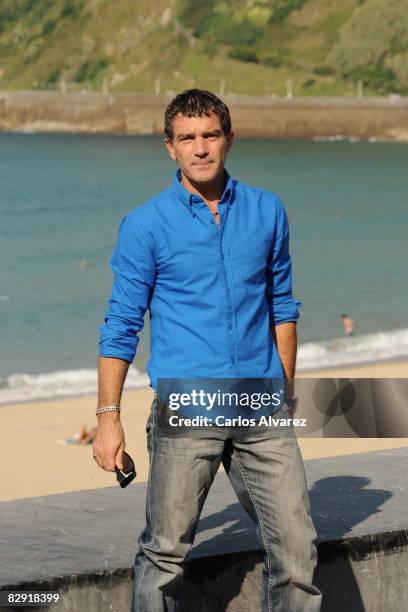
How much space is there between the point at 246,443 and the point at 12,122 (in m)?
114

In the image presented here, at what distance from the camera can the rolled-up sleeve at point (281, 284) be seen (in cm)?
371

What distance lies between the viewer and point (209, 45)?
125 meters

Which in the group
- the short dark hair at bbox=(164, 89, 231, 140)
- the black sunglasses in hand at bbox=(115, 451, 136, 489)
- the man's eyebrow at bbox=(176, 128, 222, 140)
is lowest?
the black sunglasses in hand at bbox=(115, 451, 136, 489)

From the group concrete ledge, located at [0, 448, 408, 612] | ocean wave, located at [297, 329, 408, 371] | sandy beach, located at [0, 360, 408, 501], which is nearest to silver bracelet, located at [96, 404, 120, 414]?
concrete ledge, located at [0, 448, 408, 612]

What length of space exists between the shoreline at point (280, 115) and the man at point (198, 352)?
10039cm

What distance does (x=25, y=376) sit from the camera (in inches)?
827

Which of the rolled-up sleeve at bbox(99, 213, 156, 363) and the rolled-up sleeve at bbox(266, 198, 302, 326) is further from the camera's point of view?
the rolled-up sleeve at bbox(266, 198, 302, 326)

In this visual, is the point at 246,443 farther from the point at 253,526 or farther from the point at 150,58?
the point at 150,58

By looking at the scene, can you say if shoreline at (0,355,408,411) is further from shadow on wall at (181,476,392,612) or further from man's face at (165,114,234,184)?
man's face at (165,114,234,184)

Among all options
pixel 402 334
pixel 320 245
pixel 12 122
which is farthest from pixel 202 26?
pixel 402 334

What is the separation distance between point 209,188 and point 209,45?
407ft

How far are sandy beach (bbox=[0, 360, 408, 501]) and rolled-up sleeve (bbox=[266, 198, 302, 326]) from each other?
7397mm

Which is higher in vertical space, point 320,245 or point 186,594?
point 320,245

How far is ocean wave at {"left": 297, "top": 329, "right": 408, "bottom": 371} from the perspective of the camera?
70.3 feet
